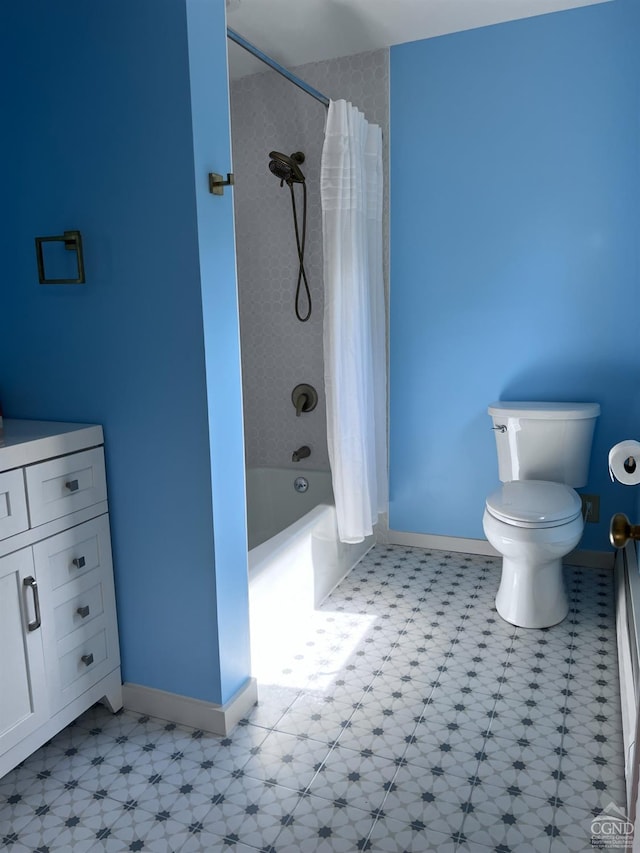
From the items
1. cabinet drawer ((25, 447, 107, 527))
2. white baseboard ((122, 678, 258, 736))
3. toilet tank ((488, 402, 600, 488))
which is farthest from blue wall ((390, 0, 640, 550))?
cabinet drawer ((25, 447, 107, 527))

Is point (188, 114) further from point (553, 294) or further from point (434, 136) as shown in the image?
point (553, 294)

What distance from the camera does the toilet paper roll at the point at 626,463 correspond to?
1.23 meters

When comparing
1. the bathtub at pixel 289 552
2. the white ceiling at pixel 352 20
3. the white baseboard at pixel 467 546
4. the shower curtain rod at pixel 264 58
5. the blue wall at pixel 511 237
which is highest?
the white ceiling at pixel 352 20

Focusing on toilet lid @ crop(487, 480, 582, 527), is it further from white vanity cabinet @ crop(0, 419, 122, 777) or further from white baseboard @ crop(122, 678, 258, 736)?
white vanity cabinet @ crop(0, 419, 122, 777)

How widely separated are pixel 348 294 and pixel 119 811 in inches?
74.6

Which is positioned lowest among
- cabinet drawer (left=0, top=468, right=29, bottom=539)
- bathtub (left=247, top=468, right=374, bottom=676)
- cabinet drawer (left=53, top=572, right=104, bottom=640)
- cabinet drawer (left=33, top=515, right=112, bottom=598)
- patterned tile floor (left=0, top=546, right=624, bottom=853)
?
patterned tile floor (left=0, top=546, right=624, bottom=853)

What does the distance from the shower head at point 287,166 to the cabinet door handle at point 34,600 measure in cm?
206

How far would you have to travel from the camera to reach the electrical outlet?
2828 millimetres

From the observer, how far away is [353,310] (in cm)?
261

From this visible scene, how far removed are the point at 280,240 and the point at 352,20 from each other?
3.27 ft

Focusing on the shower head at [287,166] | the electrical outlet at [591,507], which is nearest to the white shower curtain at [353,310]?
the shower head at [287,166]

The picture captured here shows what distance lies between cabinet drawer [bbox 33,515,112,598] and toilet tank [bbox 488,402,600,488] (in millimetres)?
1669

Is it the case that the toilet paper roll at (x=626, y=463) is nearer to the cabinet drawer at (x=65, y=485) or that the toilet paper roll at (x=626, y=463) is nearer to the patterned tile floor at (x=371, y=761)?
the patterned tile floor at (x=371, y=761)

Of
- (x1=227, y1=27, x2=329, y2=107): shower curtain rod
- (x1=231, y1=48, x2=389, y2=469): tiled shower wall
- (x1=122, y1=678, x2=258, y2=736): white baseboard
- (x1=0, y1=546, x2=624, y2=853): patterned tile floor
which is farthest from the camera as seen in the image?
(x1=231, y1=48, x2=389, y2=469): tiled shower wall
